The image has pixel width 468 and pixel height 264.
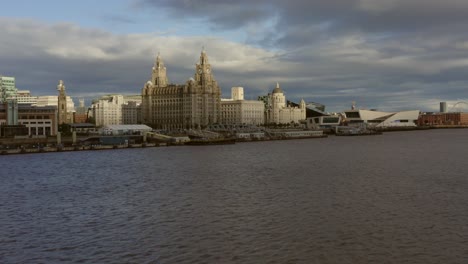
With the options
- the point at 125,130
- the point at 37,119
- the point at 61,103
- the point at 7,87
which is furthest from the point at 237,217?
the point at 7,87

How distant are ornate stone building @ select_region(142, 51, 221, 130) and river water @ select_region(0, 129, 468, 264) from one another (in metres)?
134

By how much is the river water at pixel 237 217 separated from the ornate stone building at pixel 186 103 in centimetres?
13397

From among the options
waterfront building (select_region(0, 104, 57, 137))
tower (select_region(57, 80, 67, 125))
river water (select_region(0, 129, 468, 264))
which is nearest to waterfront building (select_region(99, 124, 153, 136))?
waterfront building (select_region(0, 104, 57, 137))

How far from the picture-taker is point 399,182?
42.6 metres

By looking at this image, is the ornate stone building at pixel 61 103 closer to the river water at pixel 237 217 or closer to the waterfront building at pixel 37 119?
the waterfront building at pixel 37 119

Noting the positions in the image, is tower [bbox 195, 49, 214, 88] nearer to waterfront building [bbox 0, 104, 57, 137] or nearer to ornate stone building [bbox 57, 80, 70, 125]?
ornate stone building [bbox 57, 80, 70, 125]

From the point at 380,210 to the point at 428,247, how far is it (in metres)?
7.96

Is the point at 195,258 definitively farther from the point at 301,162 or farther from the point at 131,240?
the point at 301,162

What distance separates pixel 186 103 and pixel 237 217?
15748cm

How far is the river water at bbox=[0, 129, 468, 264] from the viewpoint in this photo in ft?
70.7

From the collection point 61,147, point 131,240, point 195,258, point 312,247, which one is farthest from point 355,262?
point 61,147

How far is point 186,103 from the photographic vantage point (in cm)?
18425

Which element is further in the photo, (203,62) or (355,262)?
(203,62)

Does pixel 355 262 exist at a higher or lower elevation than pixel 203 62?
lower
